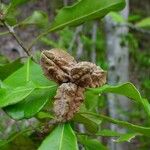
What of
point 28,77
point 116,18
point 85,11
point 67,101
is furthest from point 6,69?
point 116,18

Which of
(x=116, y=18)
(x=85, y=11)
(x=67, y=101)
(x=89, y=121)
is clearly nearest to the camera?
(x=67, y=101)

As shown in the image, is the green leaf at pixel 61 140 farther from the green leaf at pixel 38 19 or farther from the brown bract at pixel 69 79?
the green leaf at pixel 38 19

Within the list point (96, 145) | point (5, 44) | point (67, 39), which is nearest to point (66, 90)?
point (96, 145)

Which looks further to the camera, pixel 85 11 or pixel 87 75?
pixel 85 11

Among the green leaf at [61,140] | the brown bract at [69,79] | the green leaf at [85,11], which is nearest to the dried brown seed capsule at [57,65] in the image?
the brown bract at [69,79]

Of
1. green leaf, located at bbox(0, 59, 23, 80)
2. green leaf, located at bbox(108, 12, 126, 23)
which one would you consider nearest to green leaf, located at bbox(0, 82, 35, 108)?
green leaf, located at bbox(0, 59, 23, 80)

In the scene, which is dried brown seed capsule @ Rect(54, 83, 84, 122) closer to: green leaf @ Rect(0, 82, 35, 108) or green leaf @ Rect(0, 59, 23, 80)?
green leaf @ Rect(0, 82, 35, 108)

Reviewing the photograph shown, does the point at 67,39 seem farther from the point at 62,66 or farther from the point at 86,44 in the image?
the point at 62,66

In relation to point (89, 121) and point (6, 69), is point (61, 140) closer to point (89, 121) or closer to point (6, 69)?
point (89, 121)
